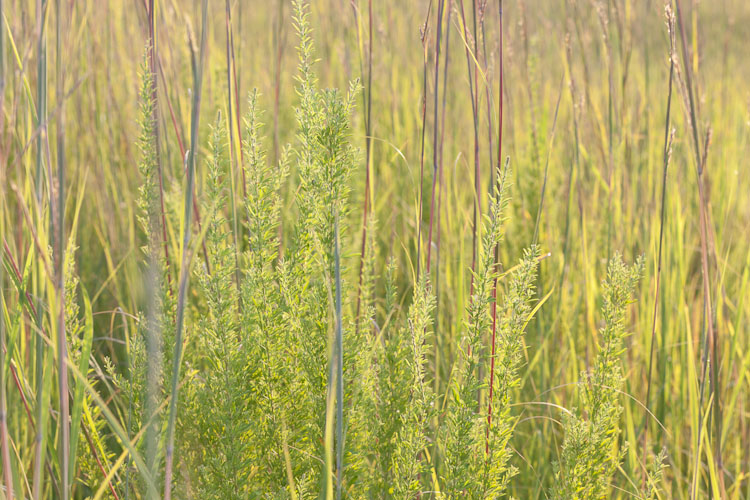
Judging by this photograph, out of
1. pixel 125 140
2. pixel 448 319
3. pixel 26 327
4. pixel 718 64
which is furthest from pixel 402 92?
pixel 718 64

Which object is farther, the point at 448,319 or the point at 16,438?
the point at 448,319

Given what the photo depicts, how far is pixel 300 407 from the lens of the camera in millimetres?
897

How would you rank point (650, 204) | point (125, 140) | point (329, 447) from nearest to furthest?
point (329, 447) < point (650, 204) < point (125, 140)

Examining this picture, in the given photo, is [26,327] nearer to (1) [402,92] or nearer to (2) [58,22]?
(2) [58,22]

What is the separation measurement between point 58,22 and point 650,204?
1444 mm

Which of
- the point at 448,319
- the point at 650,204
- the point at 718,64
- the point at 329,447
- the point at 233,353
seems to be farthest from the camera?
the point at 718,64

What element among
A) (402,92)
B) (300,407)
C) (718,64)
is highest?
(718,64)

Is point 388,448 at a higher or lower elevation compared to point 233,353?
lower

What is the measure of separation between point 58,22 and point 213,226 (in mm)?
343

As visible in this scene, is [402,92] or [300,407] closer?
[300,407]

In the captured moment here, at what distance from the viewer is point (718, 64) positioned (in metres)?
5.33

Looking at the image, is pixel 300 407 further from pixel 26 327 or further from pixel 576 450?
pixel 26 327

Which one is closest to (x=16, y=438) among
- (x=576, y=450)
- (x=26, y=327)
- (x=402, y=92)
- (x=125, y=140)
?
(x=26, y=327)

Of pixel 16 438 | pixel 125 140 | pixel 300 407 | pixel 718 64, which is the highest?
pixel 718 64
